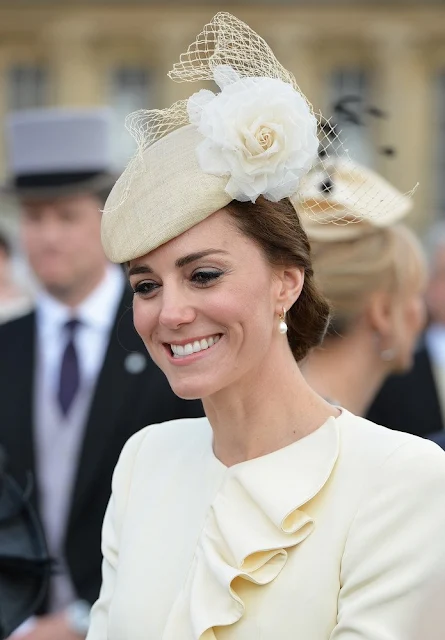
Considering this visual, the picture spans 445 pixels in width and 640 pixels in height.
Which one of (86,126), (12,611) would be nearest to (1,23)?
(86,126)

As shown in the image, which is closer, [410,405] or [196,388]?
[196,388]

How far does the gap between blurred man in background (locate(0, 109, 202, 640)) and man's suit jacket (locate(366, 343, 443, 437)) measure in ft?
2.74

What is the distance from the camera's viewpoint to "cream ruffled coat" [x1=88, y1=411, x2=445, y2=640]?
6.52ft

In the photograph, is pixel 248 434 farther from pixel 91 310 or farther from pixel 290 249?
pixel 91 310

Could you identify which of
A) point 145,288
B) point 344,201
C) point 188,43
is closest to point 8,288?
point 344,201

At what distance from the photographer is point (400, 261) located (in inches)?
145

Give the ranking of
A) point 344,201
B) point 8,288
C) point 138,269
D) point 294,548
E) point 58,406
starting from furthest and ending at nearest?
1. point 8,288
2. point 58,406
3. point 344,201
4. point 138,269
5. point 294,548

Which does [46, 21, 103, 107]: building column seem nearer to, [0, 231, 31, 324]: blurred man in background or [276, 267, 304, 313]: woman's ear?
[0, 231, 31, 324]: blurred man in background

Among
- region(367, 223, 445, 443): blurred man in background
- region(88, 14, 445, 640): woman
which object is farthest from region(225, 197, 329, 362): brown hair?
region(367, 223, 445, 443): blurred man in background

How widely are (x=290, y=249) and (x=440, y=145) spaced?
115 ft

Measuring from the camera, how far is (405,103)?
36281 mm

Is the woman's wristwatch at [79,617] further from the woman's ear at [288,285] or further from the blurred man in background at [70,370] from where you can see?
the woman's ear at [288,285]

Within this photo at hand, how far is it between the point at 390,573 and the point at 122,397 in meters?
2.09

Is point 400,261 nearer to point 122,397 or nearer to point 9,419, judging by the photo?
point 122,397
